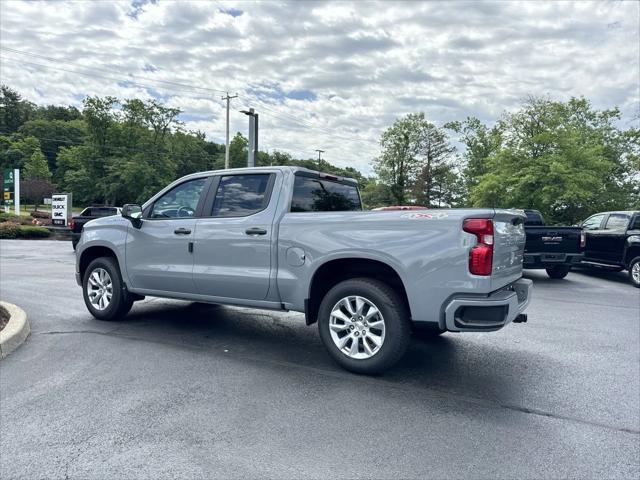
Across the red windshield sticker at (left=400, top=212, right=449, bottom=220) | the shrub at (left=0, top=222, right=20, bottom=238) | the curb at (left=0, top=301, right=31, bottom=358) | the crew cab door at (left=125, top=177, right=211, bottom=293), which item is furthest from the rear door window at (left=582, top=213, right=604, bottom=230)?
the shrub at (left=0, top=222, right=20, bottom=238)

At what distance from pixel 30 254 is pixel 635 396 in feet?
56.9

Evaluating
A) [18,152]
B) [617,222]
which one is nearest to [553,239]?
[617,222]

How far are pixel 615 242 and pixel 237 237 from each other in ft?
36.4

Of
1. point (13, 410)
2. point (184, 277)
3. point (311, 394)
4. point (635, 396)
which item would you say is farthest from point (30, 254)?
point (635, 396)

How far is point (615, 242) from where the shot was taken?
1205 cm

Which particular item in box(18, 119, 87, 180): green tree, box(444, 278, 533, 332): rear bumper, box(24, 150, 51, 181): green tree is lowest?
box(444, 278, 533, 332): rear bumper

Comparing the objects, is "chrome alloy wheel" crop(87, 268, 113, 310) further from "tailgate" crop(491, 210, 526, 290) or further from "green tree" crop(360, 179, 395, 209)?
"green tree" crop(360, 179, 395, 209)

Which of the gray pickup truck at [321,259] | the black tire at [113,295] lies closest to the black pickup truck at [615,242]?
the gray pickup truck at [321,259]

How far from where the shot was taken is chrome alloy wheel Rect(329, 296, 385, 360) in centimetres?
419

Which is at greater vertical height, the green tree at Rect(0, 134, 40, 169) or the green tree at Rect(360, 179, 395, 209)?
the green tree at Rect(0, 134, 40, 169)

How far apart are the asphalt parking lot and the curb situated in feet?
0.32

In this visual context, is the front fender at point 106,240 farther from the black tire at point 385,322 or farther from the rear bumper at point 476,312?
the rear bumper at point 476,312

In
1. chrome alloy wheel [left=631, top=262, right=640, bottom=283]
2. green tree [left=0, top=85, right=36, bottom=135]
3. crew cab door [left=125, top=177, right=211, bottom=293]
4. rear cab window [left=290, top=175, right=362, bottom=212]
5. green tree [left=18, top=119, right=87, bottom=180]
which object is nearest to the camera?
rear cab window [left=290, top=175, right=362, bottom=212]

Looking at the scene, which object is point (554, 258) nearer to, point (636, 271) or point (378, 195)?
point (636, 271)
